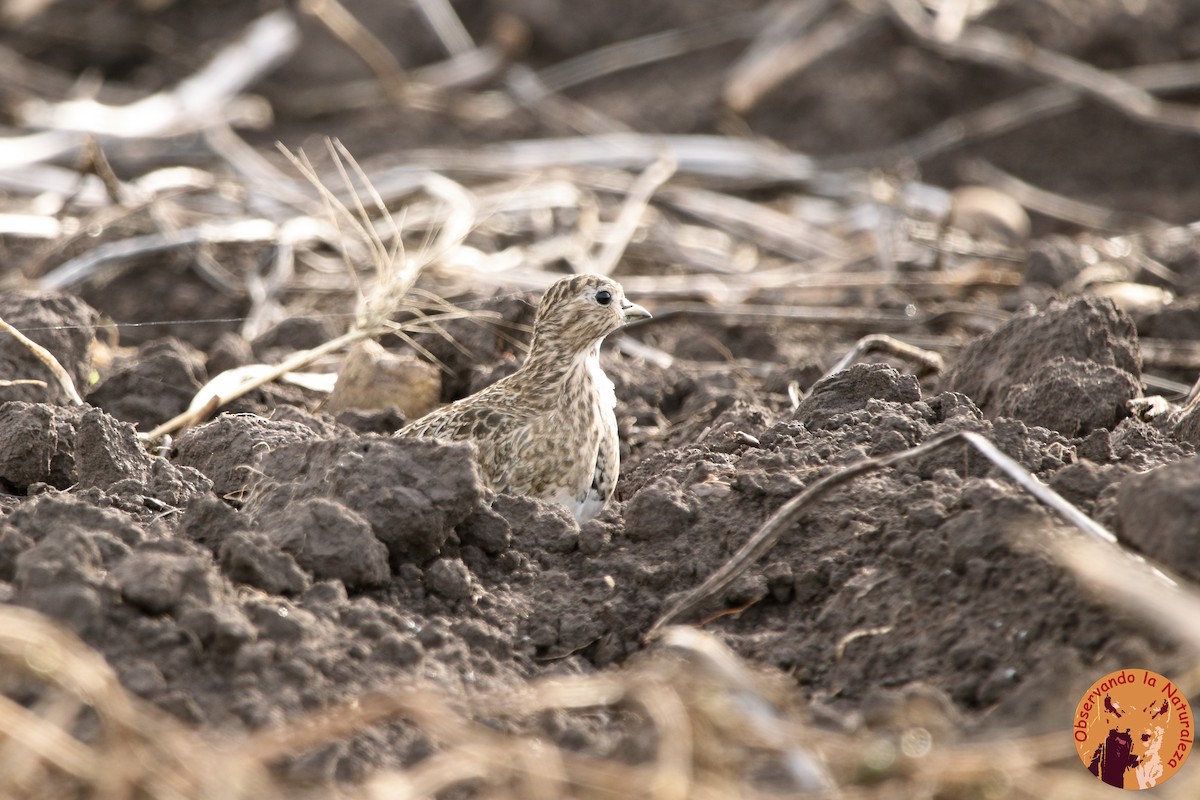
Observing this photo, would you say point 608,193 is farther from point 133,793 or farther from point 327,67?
point 133,793

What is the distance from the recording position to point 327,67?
563 inches

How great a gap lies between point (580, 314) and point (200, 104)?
7.29 m

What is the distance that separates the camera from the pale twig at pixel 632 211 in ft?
29.5

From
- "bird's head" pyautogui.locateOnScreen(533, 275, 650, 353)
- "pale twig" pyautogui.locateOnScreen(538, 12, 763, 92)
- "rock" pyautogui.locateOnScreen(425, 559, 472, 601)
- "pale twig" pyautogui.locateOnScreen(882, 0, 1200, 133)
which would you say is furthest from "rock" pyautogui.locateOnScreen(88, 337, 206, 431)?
"pale twig" pyautogui.locateOnScreen(538, 12, 763, 92)

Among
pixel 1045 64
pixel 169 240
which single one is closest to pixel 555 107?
pixel 1045 64

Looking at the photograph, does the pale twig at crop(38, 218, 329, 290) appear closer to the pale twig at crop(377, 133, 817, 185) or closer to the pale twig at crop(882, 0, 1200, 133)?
the pale twig at crop(377, 133, 817, 185)

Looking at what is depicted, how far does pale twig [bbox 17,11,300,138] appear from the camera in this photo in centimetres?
1120

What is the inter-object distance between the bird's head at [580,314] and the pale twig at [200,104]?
6447 mm

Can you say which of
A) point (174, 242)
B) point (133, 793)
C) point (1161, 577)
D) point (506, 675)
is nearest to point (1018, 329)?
point (1161, 577)

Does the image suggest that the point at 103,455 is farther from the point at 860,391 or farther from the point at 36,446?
the point at 860,391

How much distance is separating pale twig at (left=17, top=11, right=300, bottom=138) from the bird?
21.4ft

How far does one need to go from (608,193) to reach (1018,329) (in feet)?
17.6

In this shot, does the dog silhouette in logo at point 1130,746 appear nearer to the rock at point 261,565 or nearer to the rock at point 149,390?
the rock at point 261,565

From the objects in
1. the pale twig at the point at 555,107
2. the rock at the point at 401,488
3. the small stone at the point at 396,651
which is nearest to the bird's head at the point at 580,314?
the rock at the point at 401,488
